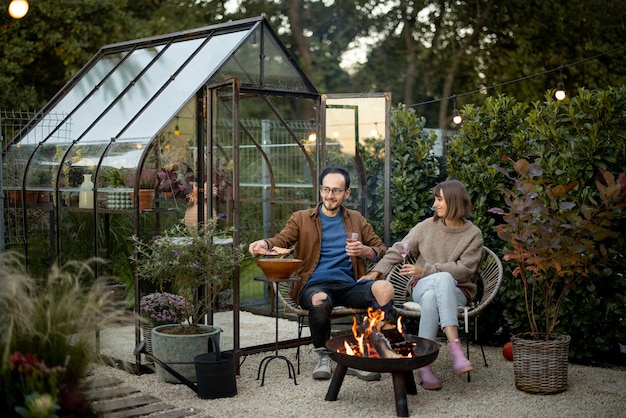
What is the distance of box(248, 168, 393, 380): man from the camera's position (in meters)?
5.48

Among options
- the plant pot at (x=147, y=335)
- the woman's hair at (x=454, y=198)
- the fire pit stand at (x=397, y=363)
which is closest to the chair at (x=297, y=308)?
the fire pit stand at (x=397, y=363)

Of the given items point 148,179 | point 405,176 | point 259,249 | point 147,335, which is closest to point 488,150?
point 405,176

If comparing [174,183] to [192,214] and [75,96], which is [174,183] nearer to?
[192,214]

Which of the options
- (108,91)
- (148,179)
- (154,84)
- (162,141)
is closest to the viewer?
(148,179)

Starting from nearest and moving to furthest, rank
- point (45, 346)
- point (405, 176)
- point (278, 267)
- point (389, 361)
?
point (45, 346), point (389, 361), point (278, 267), point (405, 176)

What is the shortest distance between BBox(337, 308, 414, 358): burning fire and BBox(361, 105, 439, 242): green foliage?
79.9 inches

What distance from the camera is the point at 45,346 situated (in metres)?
3.30

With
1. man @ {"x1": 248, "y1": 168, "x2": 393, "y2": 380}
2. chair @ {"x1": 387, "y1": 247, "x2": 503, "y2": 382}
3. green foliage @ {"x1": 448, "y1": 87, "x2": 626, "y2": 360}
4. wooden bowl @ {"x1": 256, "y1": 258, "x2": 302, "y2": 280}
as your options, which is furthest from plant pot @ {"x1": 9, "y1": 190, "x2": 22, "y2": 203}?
green foliage @ {"x1": 448, "y1": 87, "x2": 626, "y2": 360}

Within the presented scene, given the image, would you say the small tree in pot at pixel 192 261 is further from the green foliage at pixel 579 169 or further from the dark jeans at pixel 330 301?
the green foliage at pixel 579 169

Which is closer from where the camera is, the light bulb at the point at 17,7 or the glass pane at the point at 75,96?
the light bulb at the point at 17,7

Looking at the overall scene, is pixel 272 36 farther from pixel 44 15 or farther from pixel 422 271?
pixel 44 15

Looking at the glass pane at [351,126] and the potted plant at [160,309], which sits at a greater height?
the glass pane at [351,126]

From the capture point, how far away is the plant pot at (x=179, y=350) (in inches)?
213

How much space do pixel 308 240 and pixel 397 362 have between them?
164 cm
